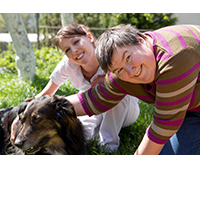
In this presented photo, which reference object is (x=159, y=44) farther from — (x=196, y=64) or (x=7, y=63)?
(x=7, y=63)

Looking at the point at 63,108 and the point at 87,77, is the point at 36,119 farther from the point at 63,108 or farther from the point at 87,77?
the point at 87,77

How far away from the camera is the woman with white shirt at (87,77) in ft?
9.62

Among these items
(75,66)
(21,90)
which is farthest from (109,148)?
(21,90)

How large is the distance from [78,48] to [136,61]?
1268 millimetres

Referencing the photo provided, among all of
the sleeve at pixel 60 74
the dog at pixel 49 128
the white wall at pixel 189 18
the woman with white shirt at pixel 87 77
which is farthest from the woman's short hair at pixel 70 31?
the white wall at pixel 189 18

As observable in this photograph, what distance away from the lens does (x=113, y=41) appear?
185 cm

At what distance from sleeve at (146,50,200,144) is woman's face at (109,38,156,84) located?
0.33ft

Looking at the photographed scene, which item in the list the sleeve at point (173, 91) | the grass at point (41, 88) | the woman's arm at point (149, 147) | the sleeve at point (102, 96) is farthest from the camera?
the grass at point (41, 88)

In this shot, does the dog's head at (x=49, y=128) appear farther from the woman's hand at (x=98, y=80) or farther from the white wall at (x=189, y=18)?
the white wall at (x=189, y=18)

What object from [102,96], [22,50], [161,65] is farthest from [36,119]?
[22,50]

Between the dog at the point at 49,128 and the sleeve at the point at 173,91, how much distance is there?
3.24 ft

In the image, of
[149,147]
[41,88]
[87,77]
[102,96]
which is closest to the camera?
[149,147]

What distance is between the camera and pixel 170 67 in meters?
1.77
